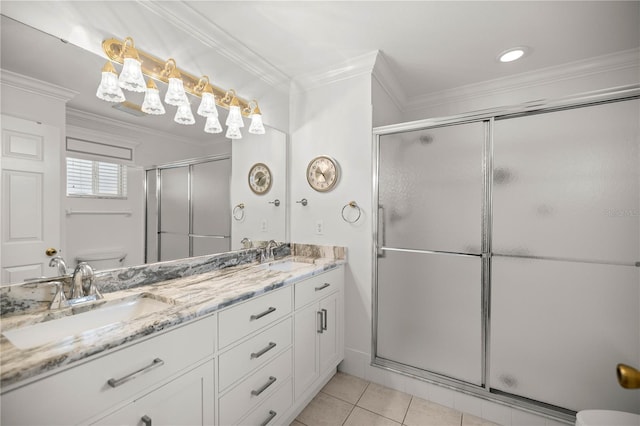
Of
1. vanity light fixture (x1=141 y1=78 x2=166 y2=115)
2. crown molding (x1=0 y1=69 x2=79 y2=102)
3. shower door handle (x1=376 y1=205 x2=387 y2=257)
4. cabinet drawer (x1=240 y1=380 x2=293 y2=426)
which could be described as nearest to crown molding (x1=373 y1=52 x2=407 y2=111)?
shower door handle (x1=376 y1=205 x2=387 y2=257)

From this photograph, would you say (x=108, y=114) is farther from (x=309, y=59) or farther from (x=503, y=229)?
(x=503, y=229)

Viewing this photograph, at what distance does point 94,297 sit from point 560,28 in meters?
3.05

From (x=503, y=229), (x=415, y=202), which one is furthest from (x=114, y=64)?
(x=503, y=229)

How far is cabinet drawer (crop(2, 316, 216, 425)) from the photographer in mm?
702

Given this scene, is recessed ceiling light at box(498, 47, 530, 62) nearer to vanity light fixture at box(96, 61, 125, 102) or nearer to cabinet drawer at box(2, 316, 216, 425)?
vanity light fixture at box(96, 61, 125, 102)

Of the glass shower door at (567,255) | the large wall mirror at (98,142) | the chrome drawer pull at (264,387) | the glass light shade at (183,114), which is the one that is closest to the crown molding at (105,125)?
the large wall mirror at (98,142)

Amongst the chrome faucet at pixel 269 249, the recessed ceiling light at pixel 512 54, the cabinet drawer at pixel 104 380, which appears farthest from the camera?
the chrome faucet at pixel 269 249

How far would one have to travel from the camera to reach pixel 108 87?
1303mm

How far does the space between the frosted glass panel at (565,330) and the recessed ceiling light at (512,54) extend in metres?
1.53

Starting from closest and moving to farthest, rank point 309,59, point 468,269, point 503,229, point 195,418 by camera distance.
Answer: point 195,418
point 503,229
point 468,269
point 309,59

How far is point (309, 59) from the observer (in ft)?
7.12

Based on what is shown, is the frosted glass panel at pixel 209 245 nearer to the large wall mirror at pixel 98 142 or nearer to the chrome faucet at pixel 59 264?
the large wall mirror at pixel 98 142

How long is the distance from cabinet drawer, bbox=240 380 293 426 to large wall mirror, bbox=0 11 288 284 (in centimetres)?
97

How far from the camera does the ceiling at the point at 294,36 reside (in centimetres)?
121
